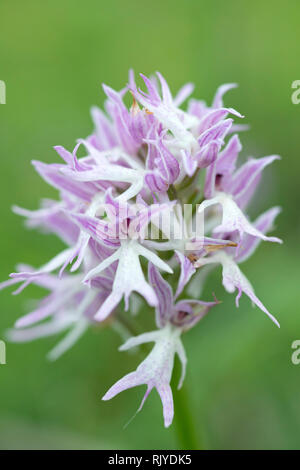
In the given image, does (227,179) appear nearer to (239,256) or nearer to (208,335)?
(239,256)

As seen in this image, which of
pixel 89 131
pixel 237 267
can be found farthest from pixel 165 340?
pixel 89 131

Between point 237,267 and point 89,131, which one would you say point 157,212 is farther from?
point 89,131

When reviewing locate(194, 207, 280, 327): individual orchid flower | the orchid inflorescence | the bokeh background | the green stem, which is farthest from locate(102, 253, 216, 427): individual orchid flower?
the bokeh background

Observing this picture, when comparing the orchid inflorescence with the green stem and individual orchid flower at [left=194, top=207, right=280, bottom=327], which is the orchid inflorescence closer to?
individual orchid flower at [left=194, top=207, right=280, bottom=327]

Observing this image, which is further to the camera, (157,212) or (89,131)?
(89,131)

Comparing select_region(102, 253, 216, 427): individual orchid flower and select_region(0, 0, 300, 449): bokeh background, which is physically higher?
select_region(0, 0, 300, 449): bokeh background
